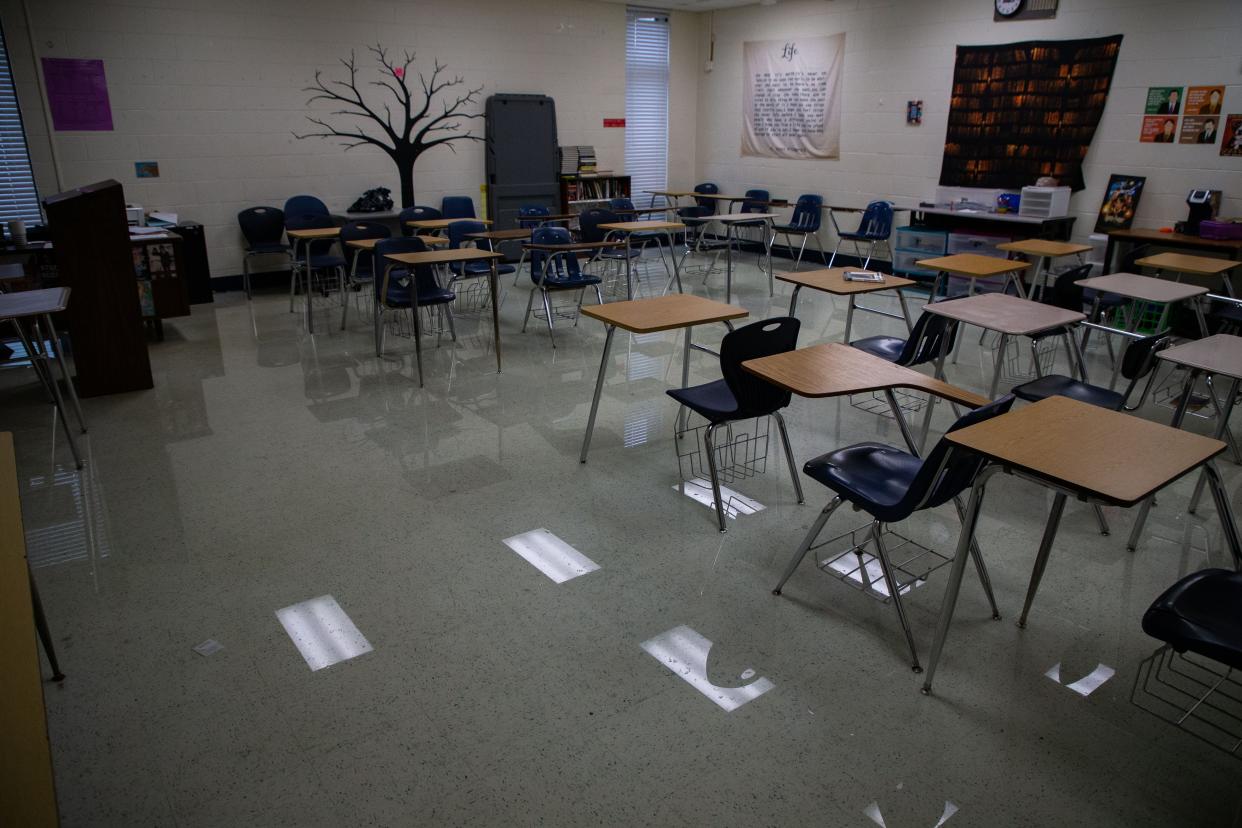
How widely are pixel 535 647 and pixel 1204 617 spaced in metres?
1.87

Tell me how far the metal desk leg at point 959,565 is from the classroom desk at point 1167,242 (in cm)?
537

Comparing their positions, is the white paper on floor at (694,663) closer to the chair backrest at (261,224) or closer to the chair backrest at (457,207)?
the chair backrest at (261,224)

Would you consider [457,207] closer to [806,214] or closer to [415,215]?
[415,215]

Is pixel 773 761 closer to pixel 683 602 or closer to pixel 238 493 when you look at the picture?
pixel 683 602

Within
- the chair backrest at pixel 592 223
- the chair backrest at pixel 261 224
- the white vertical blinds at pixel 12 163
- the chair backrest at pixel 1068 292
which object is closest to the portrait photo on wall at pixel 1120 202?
the chair backrest at pixel 1068 292

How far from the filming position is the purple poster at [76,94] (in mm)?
6742

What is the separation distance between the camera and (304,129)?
8062mm

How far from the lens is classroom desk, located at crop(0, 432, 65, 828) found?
1.14 meters

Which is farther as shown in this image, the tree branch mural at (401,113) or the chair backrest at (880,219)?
the chair backrest at (880,219)

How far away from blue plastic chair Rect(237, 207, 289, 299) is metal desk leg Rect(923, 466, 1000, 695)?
23.1ft

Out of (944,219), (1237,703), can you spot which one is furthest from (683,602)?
(944,219)

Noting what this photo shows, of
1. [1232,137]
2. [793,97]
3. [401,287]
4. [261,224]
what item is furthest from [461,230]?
[1232,137]

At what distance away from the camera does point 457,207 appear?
8719 millimetres

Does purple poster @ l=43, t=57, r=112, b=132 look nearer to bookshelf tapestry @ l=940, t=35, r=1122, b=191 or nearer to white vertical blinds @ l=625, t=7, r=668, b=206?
white vertical blinds @ l=625, t=7, r=668, b=206
